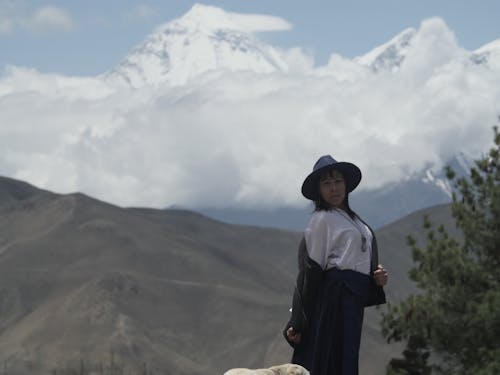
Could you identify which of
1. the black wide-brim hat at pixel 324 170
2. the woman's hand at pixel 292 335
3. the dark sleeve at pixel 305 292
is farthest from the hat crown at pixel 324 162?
the woman's hand at pixel 292 335

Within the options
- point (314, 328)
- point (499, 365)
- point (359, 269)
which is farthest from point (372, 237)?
point (499, 365)

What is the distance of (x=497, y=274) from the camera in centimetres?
2847

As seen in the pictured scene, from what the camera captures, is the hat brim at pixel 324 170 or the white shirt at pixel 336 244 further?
the hat brim at pixel 324 170

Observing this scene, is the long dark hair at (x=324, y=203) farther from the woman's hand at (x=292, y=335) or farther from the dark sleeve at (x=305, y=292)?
the woman's hand at (x=292, y=335)

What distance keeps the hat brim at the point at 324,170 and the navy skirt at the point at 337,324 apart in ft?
2.80

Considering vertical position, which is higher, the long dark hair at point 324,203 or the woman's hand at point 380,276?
the long dark hair at point 324,203

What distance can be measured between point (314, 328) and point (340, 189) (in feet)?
4.54

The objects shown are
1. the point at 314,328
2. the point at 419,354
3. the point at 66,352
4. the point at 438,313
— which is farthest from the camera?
the point at 66,352

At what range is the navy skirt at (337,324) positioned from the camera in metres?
10.1

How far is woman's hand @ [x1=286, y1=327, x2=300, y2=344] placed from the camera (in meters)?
10.1

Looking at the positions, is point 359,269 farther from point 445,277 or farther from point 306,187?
point 445,277

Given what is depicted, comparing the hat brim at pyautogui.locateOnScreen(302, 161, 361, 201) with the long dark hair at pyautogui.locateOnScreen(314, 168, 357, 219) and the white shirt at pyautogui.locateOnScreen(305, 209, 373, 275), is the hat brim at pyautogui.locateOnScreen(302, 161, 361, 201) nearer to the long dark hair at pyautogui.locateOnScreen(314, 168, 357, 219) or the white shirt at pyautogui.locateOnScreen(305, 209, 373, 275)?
the long dark hair at pyautogui.locateOnScreen(314, 168, 357, 219)

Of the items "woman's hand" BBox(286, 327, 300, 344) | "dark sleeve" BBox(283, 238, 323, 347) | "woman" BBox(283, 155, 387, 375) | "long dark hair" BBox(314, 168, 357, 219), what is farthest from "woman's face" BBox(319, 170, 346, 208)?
"woman's hand" BBox(286, 327, 300, 344)

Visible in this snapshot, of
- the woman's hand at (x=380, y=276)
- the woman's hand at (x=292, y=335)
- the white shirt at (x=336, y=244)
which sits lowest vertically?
the woman's hand at (x=292, y=335)
